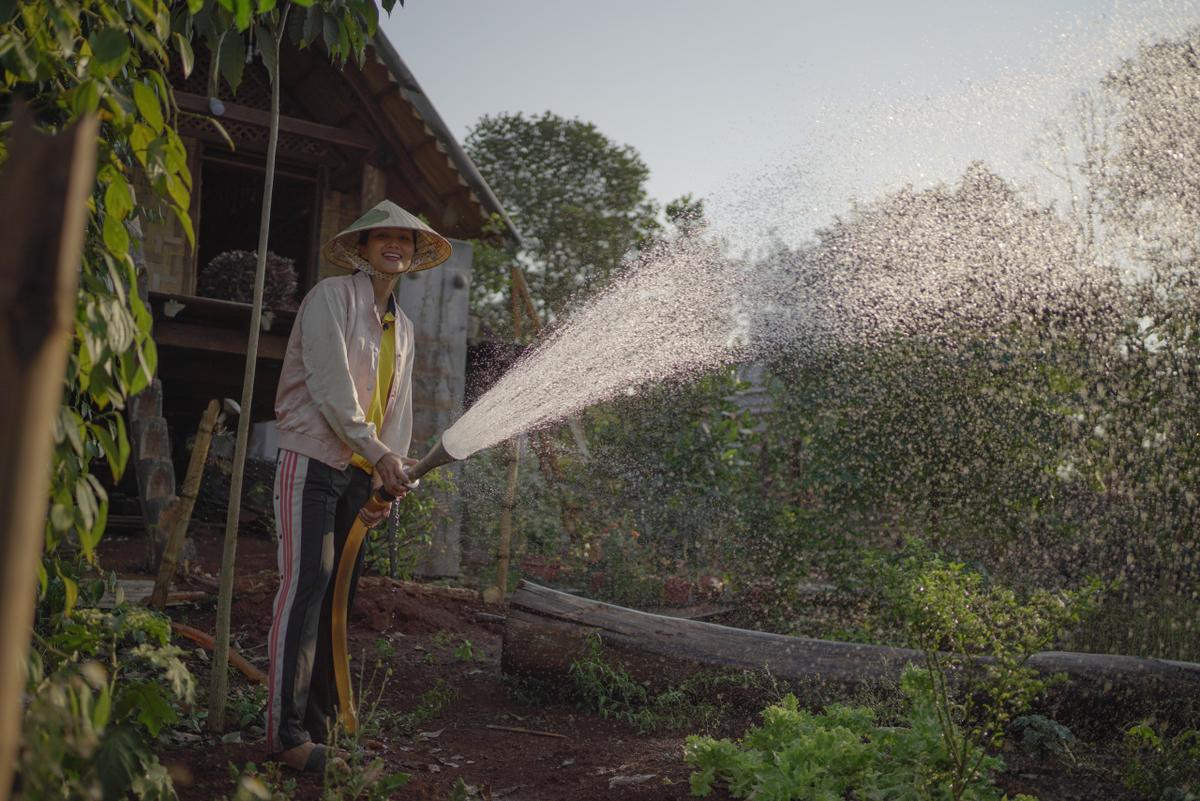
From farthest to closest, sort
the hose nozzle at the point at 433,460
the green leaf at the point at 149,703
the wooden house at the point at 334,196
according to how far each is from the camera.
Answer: the wooden house at the point at 334,196 → the hose nozzle at the point at 433,460 → the green leaf at the point at 149,703

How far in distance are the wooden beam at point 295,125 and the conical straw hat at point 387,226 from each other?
6.09m

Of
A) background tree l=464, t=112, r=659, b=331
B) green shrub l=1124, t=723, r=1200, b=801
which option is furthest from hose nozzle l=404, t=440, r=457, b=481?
background tree l=464, t=112, r=659, b=331

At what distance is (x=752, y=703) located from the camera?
4.75m

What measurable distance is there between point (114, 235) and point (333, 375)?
143cm

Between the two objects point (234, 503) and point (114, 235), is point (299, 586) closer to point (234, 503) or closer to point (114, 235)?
point (234, 503)

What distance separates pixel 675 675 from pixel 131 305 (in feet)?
11.6

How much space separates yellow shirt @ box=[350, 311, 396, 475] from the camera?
12.0 feet

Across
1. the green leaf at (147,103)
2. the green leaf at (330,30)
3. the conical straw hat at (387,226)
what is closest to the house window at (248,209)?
the conical straw hat at (387,226)

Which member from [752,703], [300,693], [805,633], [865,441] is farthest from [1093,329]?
[300,693]

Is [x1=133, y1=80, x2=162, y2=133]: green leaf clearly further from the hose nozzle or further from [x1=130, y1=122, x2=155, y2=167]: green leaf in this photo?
the hose nozzle

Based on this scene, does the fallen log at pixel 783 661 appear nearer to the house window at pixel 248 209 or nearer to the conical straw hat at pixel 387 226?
the conical straw hat at pixel 387 226

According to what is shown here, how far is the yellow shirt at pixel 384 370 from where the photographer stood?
3662 millimetres

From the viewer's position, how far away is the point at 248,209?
1400cm

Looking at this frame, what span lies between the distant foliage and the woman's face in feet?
22.1
